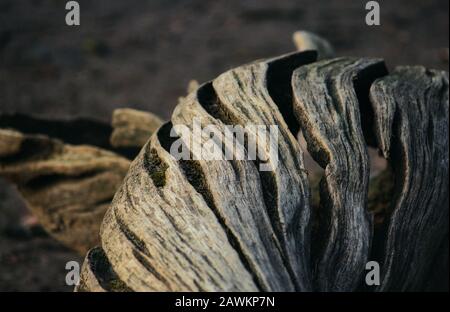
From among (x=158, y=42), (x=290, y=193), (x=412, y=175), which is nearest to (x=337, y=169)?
(x=290, y=193)

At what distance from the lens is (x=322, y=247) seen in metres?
2.60

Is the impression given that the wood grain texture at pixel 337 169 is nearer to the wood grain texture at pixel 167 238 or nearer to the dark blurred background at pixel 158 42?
the wood grain texture at pixel 167 238

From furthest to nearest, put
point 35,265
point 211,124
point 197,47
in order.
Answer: point 197,47 → point 35,265 → point 211,124

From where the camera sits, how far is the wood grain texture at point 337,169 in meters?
2.60

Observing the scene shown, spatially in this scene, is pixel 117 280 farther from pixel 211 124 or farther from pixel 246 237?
pixel 211 124

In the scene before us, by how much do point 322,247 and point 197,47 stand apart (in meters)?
6.44

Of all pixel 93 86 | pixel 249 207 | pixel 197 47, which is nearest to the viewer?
pixel 249 207

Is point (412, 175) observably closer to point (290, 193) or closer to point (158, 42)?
point (290, 193)

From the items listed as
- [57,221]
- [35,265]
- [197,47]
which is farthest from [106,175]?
[197,47]

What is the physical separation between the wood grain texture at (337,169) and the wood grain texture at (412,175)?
9.8 inches

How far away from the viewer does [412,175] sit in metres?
3.02

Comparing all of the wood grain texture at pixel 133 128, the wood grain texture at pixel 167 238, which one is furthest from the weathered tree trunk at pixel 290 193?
the wood grain texture at pixel 133 128

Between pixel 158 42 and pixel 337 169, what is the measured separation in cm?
656
